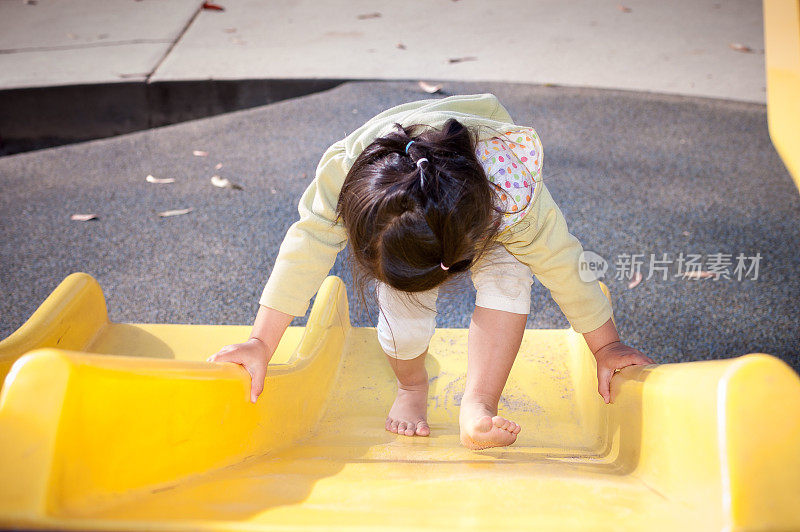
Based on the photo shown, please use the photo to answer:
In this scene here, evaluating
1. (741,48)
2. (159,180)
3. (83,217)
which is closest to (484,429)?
(83,217)

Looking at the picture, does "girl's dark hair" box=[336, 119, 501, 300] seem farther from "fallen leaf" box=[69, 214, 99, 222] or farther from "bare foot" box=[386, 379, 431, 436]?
"fallen leaf" box=[69, 214, 99, 222]

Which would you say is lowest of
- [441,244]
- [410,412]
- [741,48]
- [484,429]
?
[741,48]

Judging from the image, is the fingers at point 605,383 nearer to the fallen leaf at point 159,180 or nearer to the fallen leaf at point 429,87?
the fallen leaf at point 159,180

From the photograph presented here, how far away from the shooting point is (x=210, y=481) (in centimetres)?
78

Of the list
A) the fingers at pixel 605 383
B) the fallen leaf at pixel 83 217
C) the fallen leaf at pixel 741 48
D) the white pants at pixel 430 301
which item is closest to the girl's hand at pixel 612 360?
the fingers at pixel 605 383

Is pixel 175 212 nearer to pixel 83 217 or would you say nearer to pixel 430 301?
pixel 83 217

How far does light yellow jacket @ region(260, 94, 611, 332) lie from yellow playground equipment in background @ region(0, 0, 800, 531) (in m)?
0.11

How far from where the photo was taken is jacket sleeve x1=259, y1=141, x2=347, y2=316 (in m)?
1.00

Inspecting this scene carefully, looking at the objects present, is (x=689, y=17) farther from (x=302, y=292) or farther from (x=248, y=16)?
(x=302, y=292)

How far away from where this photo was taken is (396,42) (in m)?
3.14

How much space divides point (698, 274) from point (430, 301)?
2.68ft

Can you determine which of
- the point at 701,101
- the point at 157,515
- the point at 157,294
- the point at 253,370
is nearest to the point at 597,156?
the point at 701,101

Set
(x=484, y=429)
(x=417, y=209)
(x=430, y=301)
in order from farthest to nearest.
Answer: (x=430, y=301) < (x=484, y=429) < (x=417, y=209)

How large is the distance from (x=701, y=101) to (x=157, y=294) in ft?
6.53
